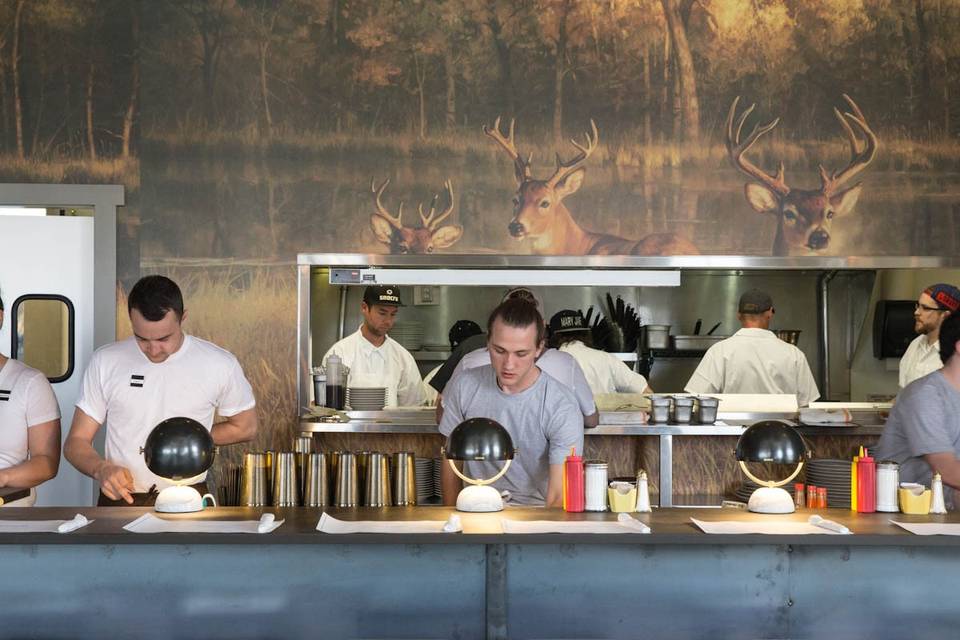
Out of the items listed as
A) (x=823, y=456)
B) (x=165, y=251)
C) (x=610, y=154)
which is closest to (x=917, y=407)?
(x=823, y=456)

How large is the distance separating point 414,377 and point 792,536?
338 cm

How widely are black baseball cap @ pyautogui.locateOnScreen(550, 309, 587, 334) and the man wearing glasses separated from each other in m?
1.84

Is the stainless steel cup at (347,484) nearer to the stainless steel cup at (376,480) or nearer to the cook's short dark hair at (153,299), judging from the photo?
the stainless steel cup at (376,480)

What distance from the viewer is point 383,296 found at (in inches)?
247

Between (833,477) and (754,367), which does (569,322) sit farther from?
(833,477)

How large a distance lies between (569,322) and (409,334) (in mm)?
913

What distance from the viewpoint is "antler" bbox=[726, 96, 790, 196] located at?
20.7 feet

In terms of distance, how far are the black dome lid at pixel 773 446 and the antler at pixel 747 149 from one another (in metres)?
3.06

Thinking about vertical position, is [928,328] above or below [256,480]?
above

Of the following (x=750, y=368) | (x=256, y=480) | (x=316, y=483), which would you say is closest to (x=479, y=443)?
(x=316, y=483)

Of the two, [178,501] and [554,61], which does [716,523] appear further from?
[554,61]

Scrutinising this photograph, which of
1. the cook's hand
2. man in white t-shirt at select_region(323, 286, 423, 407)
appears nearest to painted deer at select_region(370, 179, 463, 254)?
man in white t-shirt at select_region(323, 286, 423, 407)

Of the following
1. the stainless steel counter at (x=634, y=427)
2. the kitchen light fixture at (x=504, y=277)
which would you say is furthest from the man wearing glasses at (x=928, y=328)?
the kitchen light fixture at (x=504, y=277)

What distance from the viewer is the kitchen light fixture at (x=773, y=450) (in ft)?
11.3
